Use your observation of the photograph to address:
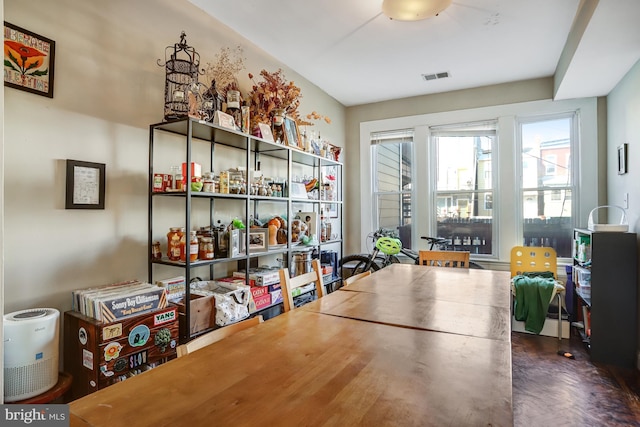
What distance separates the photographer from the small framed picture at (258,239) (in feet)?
8.70

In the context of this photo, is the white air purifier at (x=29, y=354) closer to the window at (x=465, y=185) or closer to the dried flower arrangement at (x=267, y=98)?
the dried flower arrangement at (x=267, y=98)

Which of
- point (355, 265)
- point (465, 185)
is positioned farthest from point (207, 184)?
point (465, 185)

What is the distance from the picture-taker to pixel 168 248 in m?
2.21

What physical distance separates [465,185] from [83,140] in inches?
159

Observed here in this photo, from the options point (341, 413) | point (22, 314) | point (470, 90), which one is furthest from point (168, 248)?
point (470, 90)

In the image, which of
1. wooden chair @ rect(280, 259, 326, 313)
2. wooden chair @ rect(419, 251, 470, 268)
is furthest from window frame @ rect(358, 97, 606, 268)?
wooden chair @ rect(280, 259, 326, 313)

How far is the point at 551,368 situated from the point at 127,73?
12.1 feet

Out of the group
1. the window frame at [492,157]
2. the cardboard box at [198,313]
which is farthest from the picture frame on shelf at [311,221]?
the window frame at [492,157]

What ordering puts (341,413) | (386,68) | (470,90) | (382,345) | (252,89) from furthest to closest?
(470,90), (386,68), (252,89), (382,345), (341,413)

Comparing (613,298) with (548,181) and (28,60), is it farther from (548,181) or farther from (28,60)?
(28,60)

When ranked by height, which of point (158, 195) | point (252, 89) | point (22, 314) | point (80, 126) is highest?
point (252, 89)

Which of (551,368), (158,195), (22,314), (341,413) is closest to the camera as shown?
(341,413)

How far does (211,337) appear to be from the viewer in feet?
3.86

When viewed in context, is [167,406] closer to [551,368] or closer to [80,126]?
[80,126]
